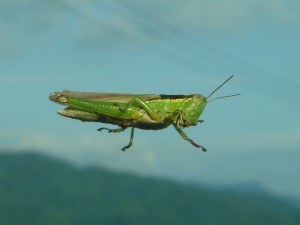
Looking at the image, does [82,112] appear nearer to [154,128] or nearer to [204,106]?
[154,128]

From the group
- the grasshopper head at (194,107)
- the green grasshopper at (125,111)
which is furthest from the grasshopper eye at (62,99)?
the grasshopper head at (194,107)

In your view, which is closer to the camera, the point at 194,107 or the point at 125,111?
the point at 125,111

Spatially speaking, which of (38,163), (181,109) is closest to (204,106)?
(181,109)

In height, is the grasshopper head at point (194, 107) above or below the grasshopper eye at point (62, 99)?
above

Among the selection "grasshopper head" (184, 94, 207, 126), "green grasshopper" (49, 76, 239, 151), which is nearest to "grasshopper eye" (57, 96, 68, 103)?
"green grasshopper" (49, 76, 239, 151)

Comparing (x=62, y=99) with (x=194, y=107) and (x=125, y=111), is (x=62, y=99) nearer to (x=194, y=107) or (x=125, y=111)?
(x=125, y=111)

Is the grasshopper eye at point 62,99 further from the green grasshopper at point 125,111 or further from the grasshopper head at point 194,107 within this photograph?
the grasshopper head at point 194,107

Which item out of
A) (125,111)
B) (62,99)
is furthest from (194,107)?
(62,99)

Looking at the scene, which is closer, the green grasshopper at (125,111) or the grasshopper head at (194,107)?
the green grasshopper at (125,111)
